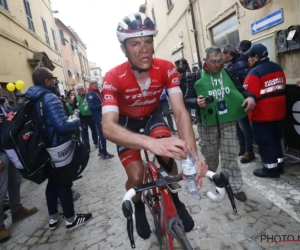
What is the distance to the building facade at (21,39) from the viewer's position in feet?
27.7

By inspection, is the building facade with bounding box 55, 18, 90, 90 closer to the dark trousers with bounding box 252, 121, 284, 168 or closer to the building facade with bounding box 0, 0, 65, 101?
the building facade with bounding box 0, 0, 65, 101

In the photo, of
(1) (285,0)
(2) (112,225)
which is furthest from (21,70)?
(1) (285,0)

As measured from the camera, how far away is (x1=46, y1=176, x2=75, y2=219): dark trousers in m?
3.11

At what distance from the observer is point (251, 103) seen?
113 inches

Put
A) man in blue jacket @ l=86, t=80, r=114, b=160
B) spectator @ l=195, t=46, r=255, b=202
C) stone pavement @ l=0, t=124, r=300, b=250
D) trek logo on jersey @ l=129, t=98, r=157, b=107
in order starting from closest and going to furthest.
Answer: trek logo on jersey @ l=129, t=98, r=157, b=107, stone pavement @ l=0, t=124, r=300, b=250, spectator @ l=195, t=46, r=255, b=202, man in blue jacket @ l=86, t=80, r=114, b=160

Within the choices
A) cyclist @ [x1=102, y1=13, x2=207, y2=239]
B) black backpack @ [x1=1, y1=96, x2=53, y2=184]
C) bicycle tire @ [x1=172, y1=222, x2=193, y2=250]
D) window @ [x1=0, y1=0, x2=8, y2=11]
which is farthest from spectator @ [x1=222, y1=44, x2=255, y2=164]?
window @ [x1=0, y1=0, x2=8, y2=11]

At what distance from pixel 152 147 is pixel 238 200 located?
7.62 ft

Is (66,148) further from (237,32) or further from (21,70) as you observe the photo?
(21,70)

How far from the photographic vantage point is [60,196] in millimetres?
3109

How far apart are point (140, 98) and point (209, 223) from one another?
177 cm

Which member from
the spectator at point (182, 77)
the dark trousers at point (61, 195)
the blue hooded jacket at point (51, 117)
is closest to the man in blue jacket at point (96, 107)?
the spectator at point (182, 77)

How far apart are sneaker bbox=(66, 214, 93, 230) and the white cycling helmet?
8.43ft

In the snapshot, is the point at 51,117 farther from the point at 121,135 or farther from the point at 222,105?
the point at 222,105

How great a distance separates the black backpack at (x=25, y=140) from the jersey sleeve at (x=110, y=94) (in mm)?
1308
